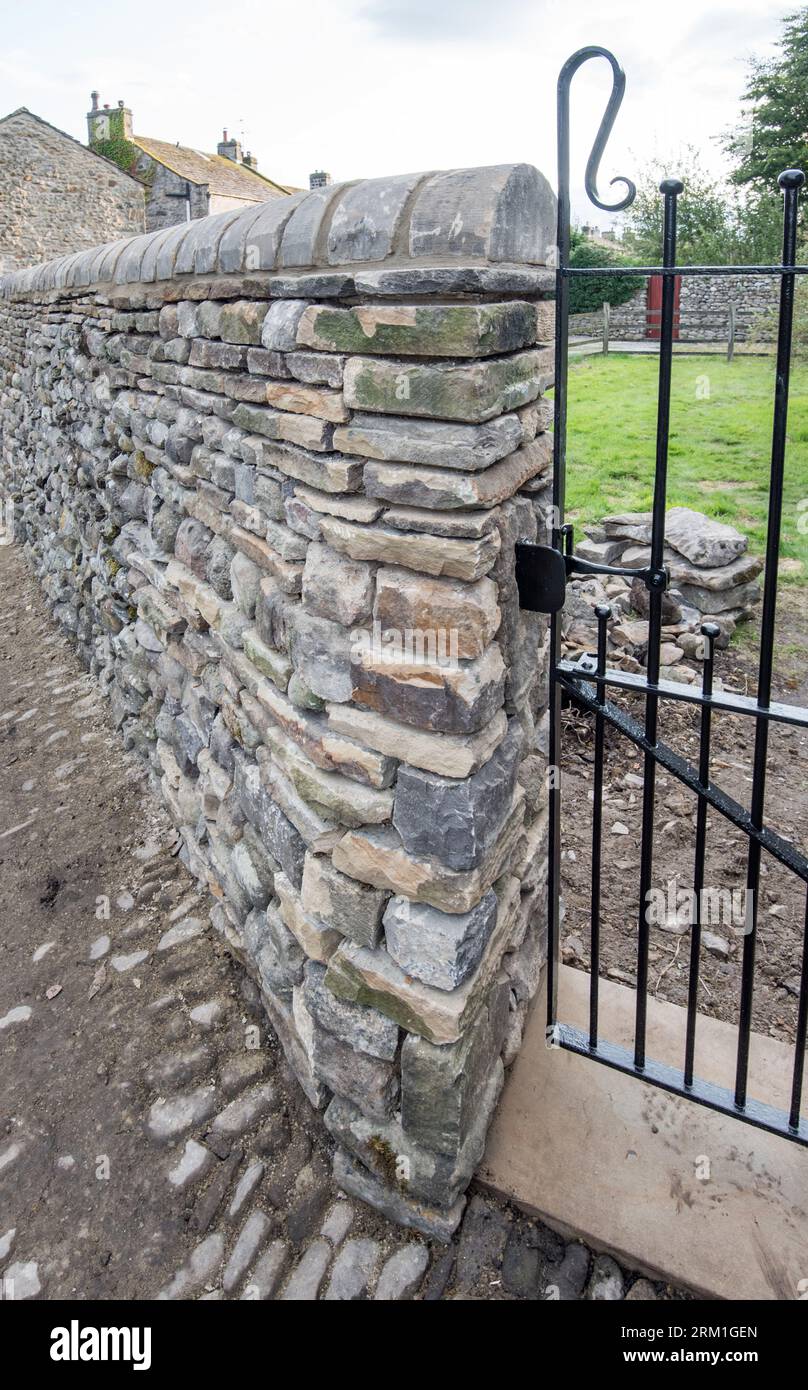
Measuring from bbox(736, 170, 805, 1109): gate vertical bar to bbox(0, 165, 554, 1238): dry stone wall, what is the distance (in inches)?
19.8

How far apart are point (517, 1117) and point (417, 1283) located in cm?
47

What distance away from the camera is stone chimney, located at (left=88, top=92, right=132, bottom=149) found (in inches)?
912

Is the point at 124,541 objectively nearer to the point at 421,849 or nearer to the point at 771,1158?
the point at 421,849

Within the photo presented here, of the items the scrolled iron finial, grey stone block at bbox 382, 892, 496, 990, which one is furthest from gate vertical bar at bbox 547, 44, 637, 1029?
grey stone block at bbox 382, 892, 496, 990

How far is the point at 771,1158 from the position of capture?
2256 mm

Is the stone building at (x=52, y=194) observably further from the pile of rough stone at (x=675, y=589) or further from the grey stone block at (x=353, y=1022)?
the grey stone block at (x=353, y=1022)

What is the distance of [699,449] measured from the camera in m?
8.73

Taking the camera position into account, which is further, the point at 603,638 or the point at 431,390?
the point at 603,638

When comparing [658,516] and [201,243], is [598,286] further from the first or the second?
[658,516]

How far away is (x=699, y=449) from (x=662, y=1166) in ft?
25.4

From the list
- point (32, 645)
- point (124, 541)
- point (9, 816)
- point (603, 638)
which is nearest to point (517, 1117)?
point (603, 638)

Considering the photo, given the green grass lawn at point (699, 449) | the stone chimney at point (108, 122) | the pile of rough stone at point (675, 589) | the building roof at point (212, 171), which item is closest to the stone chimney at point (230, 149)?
the building roof at point (212, 171)

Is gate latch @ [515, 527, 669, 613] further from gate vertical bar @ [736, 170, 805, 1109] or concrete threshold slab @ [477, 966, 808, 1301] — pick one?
concrete threshold slab @ [477, 966, 808, 1301]

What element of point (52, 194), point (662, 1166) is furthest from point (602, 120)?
point (52, 194)
